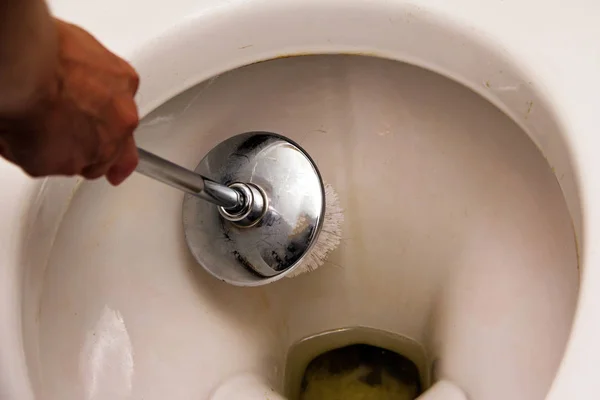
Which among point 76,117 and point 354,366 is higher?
point 76,117

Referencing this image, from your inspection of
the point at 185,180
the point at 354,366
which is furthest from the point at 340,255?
the point at 185,180

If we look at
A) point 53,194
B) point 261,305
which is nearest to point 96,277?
point 53,194

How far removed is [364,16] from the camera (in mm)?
429

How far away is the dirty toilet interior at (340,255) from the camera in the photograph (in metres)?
0.42

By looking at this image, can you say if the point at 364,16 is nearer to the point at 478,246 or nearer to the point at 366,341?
the point at 478,246

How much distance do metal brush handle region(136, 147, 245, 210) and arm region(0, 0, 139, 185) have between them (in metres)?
0.07

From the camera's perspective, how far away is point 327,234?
1.93ft

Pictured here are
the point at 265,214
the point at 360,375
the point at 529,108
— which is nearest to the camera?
the point at 529,108

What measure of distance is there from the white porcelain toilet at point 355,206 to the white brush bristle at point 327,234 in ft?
0.05

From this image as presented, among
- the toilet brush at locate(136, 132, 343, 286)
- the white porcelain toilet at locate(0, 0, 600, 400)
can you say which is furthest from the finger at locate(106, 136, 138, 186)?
the toilet brush at locate(136, 132, 343, 286)

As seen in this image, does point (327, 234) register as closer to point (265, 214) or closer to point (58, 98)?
point (265, 214)

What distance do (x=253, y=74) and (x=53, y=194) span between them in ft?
0.62

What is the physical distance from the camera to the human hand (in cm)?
24

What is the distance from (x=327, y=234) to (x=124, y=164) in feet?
1.04
